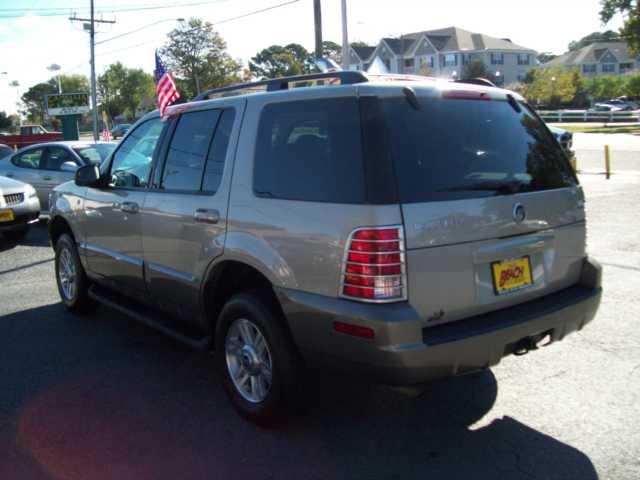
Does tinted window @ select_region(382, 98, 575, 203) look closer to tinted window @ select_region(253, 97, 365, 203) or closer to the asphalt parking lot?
tinted window @ select_region(253, 97, 365, 203)

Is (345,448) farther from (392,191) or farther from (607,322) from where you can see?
(607,322)

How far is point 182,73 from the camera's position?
257 feet

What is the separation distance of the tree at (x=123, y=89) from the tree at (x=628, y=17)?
71.4 meters

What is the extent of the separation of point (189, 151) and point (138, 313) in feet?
4.53

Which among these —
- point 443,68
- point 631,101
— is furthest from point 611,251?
point 443,68

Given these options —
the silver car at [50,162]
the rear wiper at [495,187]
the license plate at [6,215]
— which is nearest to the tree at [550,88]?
the silver car at [50,162]

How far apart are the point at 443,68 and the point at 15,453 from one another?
8037cm

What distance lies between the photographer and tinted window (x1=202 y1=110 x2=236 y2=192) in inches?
160

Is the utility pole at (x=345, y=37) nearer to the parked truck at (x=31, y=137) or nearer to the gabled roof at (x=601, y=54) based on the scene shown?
the parked truck at (x=31, y=137)

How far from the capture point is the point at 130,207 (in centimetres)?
495

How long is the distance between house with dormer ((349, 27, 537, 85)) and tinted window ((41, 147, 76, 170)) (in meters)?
66.0

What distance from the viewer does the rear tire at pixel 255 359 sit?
3590 millimetres

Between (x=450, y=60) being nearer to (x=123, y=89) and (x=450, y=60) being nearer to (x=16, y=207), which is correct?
(x=123, y=89)

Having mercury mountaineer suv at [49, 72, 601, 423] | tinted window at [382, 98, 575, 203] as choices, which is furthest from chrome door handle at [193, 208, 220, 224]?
tinted window at [382, 98, 575, 203]
